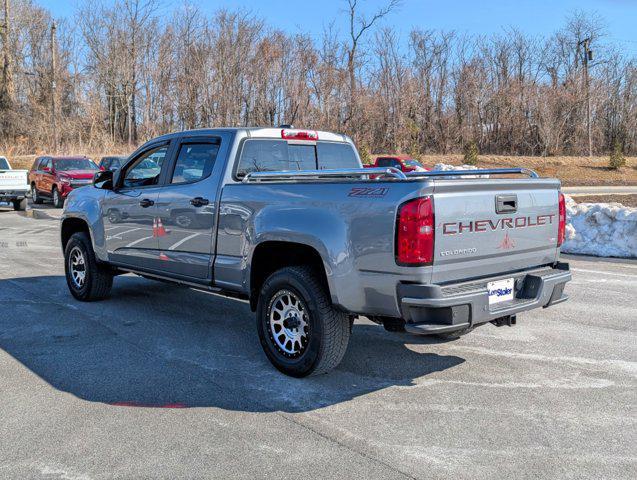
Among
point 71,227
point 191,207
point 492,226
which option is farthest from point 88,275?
point 492,226

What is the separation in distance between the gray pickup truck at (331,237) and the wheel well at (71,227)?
1.48 meters

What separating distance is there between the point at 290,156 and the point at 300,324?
1.95m

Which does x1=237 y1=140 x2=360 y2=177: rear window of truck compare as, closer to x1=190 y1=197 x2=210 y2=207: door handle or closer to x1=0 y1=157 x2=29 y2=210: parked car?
x1=190 y1=197 x2=210 y2=207: door handle

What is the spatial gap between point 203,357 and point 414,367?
178cm

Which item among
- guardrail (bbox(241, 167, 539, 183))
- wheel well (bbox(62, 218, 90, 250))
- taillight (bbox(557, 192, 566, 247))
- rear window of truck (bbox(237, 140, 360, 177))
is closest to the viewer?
guardrail (bbox(241, 167, 539, 183))

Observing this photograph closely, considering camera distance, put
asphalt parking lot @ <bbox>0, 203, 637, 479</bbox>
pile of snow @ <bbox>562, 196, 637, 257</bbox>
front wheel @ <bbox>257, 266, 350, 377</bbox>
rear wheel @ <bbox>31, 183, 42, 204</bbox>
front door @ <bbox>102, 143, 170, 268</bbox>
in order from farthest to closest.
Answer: rear wheel @ <bbox>31, 183, 42, 204</bbox>, pile of snow @ <bbox>562, 196, 637, 257</bbox>, front door @ <bbox>102, 143, 170, 268</bbox>, front wheel @ <bbox>257, 266, 350, 377</bbox>, asphalt parking lot @ <bbox>0, 203, 637, 479</bbox>

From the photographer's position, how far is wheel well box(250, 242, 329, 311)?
484 centimetres

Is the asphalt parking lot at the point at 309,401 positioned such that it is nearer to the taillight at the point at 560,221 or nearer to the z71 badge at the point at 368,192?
the taillight at the point at 560,221

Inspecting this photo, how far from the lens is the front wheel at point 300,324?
465 centimetres

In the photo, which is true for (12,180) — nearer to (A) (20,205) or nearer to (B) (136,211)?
(A) (20,205)

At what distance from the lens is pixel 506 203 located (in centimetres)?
460

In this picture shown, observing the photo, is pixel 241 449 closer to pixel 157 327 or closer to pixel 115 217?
pixel 157 327

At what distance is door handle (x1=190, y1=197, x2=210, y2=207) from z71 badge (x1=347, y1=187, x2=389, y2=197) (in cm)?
175

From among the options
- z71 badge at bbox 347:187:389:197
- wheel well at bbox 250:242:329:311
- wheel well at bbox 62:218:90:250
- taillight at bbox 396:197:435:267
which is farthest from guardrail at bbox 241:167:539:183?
wheel well at bbox 62:218:90:250
